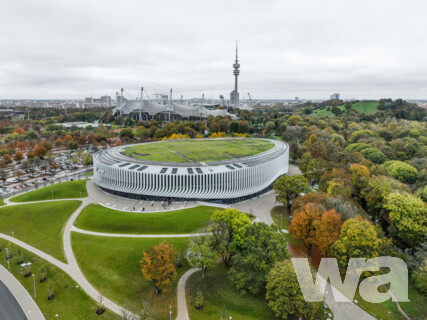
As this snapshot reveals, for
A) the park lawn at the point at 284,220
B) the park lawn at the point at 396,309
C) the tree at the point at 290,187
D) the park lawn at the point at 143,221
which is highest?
the tree at the point at 290,187

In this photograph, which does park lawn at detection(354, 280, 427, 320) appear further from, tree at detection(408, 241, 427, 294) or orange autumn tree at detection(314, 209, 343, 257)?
orange autumn tree at detection(314, 209, 343, 257)

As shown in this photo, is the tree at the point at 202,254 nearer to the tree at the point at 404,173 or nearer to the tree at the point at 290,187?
the tree at the point at 290,187

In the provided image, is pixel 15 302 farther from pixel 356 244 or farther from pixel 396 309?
pixel 396 309

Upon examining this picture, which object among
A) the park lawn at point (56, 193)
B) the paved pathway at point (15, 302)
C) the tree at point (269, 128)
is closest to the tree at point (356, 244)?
the paved pathway at point (15, 302)

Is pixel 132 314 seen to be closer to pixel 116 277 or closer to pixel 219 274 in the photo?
pixel 116 277

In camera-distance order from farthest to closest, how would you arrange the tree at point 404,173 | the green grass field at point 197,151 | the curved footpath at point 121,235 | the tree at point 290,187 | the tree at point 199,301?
1. the green grass field at point 197,151
2. the tree at point 404,173
3. the tree at point 290,187
4. the tree at point 199,301
5. the curved footpath at point 121,235

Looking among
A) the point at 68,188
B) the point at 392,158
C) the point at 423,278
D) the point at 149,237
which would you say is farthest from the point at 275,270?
the point at 392,158
